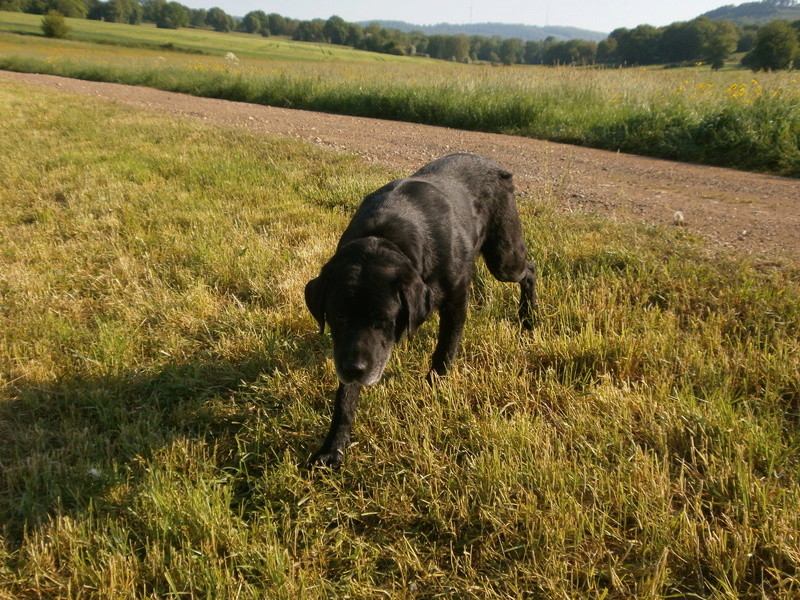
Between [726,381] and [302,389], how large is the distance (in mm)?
2241

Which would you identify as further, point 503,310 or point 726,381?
point 503,310

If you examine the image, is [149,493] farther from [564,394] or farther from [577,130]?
[577,130]

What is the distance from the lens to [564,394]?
9.04ft

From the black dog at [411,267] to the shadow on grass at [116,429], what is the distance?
0.50 meters

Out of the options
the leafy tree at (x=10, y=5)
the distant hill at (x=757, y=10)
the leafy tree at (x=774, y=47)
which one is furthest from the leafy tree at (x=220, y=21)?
the distant hill at (x=757, y=10)

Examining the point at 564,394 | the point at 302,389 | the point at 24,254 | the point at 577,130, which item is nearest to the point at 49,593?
the point at 302,389

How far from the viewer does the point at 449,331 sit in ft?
9.77

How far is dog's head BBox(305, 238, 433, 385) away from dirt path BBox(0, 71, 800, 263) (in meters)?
3.28

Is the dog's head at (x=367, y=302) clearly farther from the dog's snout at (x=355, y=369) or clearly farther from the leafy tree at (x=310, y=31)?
the leafy tree at (x=310, y=31)

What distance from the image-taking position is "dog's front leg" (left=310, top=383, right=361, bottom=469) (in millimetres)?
2484

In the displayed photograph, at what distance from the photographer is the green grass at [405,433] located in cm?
187

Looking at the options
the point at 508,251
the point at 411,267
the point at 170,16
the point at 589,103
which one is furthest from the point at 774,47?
the point at 170,16

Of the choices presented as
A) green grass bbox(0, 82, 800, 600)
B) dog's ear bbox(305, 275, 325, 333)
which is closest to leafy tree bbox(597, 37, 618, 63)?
green grass bbox(0, 82, 800, 600)

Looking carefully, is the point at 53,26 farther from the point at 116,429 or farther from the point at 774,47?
the point at 116,429
